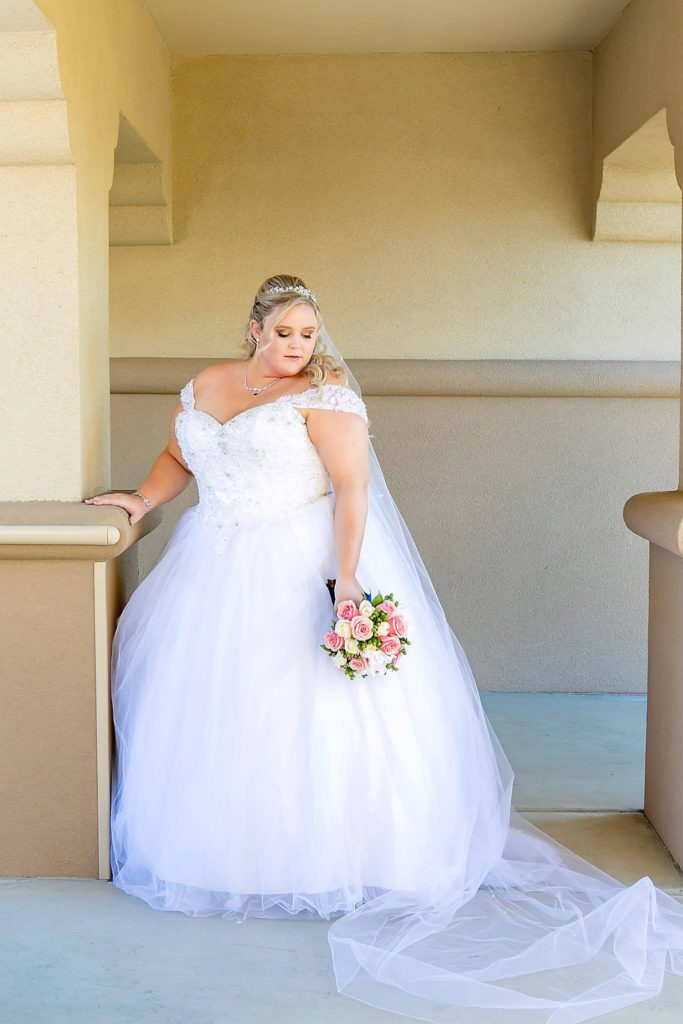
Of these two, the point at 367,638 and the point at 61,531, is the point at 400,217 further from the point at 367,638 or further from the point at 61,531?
the point at 367,638

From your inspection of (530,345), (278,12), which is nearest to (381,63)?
(278,12)

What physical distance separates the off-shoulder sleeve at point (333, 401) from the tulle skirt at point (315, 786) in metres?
0.29

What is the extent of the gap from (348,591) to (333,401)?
563mm

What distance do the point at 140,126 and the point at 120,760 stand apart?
2526 millimetres

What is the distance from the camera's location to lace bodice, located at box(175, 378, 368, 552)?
122 inches

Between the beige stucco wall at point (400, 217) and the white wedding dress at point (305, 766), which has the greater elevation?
the beige stucco wall at point (400, 217)

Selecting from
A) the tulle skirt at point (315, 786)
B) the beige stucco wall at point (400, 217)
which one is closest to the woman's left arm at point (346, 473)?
the tulle skirt at point (315, 786)

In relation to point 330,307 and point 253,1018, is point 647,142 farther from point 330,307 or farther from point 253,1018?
point 253,1018

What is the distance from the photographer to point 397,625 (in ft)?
9.32

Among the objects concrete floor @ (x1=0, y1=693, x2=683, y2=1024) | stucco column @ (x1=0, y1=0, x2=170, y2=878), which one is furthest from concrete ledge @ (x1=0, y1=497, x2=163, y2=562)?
concrete floor @ (x1=0, y1=693, x2=683, y2=1024)

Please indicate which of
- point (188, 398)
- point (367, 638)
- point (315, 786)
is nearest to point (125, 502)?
point (188, 398)

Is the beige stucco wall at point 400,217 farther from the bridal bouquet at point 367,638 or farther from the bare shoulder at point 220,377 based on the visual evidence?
the bridal bouquet at point 367,638

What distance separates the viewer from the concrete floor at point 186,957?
243 centimetres

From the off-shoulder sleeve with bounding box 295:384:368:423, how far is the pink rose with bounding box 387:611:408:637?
2.05ft
